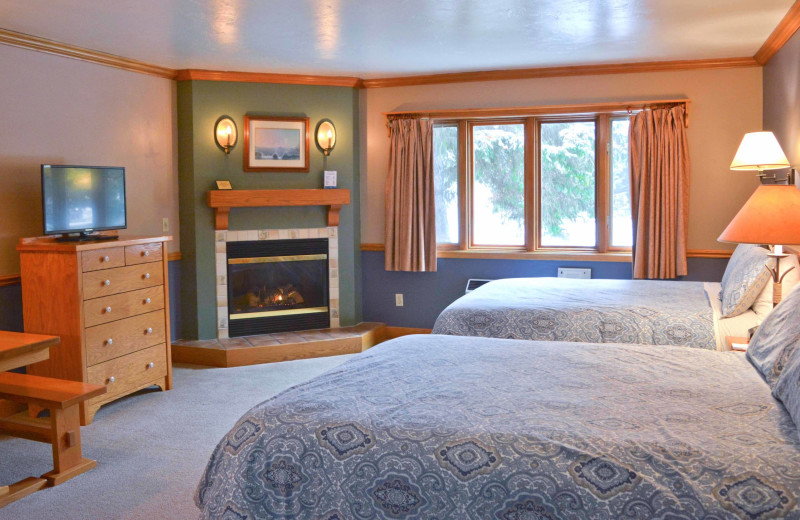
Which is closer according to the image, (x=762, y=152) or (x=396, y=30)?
(x=762, y=152)

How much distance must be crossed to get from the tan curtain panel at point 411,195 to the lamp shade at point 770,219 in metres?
3.25

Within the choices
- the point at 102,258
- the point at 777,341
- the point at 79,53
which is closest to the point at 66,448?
the point at 102,258

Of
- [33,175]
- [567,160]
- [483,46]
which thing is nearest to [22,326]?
[33,175]

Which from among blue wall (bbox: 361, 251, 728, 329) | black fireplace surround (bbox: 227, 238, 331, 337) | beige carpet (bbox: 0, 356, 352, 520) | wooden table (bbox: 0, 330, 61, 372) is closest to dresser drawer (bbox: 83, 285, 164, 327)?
beige carpet (bbox: 0, 356, 352, 520)

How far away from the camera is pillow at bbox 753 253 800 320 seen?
3.49 metres

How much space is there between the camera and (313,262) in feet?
20.5

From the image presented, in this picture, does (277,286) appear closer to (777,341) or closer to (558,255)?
(558,255)

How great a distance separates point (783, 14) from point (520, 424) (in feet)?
11.5

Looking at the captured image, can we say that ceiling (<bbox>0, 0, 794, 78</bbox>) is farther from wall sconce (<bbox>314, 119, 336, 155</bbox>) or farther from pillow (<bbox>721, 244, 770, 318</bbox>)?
pillow (<bbox>721, 244, 770, 318</bbox>)

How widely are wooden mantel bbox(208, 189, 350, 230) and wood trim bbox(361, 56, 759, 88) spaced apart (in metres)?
1.09

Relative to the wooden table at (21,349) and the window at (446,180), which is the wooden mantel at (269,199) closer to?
the window at (446,180)

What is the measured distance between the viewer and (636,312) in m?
3.84

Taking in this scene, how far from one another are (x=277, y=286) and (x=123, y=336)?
1890 mm

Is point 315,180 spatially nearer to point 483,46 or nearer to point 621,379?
point 483,46
